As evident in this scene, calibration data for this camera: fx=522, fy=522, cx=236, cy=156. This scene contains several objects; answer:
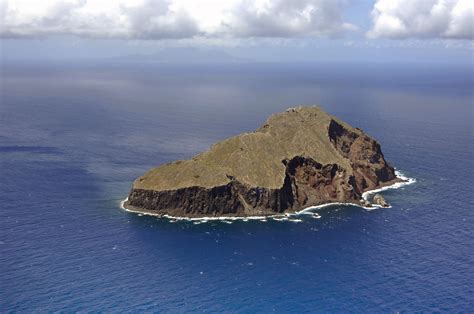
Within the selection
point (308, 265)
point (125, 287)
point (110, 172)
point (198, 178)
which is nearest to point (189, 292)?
point (125, 287)

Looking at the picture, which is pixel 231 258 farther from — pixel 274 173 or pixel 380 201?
pixel 380 201

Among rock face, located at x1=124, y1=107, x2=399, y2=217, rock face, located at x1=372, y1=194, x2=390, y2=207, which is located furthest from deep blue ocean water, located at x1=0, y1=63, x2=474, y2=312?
rock face, located at x1=124, y1=107, x2=399, y2=217

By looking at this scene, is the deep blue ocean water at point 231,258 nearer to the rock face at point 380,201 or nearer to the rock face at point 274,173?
the rock face at point 380,201

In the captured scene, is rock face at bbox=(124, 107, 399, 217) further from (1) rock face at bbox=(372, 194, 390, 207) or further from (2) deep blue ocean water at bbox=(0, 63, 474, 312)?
(2) deep blue ocean water at bbox=(0, 63, 474, 312)

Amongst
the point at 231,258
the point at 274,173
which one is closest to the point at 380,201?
the point at 274,173

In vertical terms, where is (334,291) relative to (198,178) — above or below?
below

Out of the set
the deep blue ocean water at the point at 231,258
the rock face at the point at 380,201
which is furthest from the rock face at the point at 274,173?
the deep blue ocean water at the point at 231,258

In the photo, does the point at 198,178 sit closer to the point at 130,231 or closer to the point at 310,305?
the point at 130,231

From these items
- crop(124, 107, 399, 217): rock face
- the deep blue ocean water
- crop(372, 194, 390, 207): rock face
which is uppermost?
crop(124, 107, 399, 217): rock face
